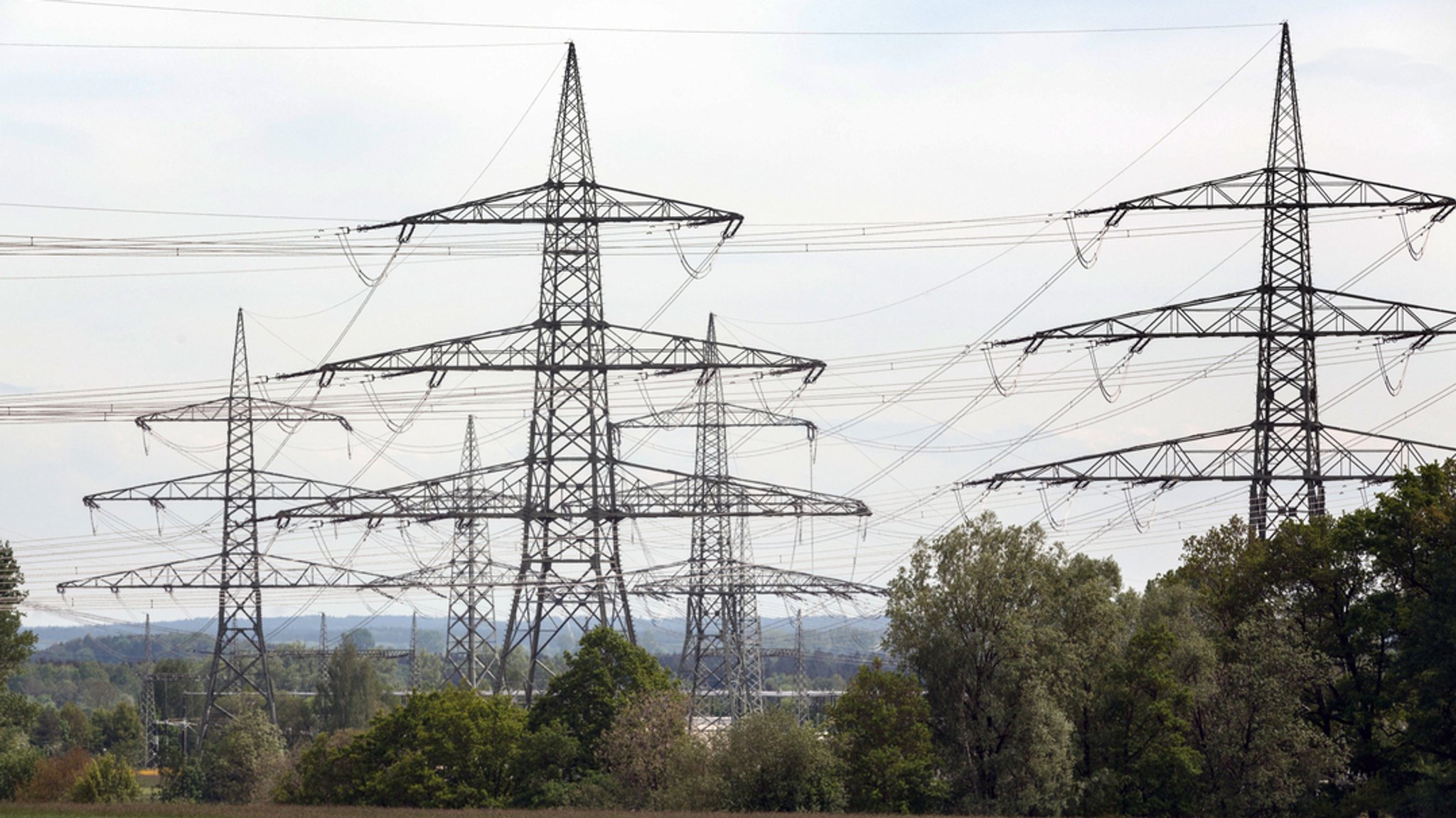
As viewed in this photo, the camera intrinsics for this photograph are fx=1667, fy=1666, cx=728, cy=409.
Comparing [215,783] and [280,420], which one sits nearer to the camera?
[280,420]

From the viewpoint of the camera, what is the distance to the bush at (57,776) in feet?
302

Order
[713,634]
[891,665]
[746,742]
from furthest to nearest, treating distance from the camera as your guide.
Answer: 1. [713,634]
2. [891,665]
3. [746,742]

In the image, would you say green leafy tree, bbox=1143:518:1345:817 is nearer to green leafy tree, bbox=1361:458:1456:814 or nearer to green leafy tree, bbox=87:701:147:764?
green leafy tree, bbox=1361:458:1456:814

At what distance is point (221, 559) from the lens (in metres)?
86.4

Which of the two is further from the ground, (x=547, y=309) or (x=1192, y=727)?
(x=547, y=309)

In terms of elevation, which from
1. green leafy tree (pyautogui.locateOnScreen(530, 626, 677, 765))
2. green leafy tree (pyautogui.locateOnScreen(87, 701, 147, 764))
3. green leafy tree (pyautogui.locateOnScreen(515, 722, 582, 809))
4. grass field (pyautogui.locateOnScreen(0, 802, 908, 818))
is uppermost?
green leafy tree (pyautogui.locateOnScreen(530, 626, 677, 765))

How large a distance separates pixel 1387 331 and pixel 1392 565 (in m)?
9.56

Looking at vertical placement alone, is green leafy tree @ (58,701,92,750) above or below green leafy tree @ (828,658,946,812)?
below

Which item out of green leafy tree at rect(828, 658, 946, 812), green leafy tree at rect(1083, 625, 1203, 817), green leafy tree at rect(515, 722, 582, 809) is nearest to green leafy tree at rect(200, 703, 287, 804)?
green leafy tree at rect(515, 722, 582, 809)

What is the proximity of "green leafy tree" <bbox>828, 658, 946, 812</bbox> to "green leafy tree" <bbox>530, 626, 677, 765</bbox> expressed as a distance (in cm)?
806

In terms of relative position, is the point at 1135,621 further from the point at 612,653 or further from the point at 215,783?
the point at 215,783

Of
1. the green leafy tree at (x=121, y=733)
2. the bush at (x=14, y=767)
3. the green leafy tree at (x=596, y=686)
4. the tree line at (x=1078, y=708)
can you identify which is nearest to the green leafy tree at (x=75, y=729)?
the green leafy tree at (x=121, y=733)

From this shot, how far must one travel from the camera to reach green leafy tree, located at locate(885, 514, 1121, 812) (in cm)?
5625

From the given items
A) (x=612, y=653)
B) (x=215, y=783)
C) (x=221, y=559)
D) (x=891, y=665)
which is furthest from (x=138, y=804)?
(x=215, y=783)
